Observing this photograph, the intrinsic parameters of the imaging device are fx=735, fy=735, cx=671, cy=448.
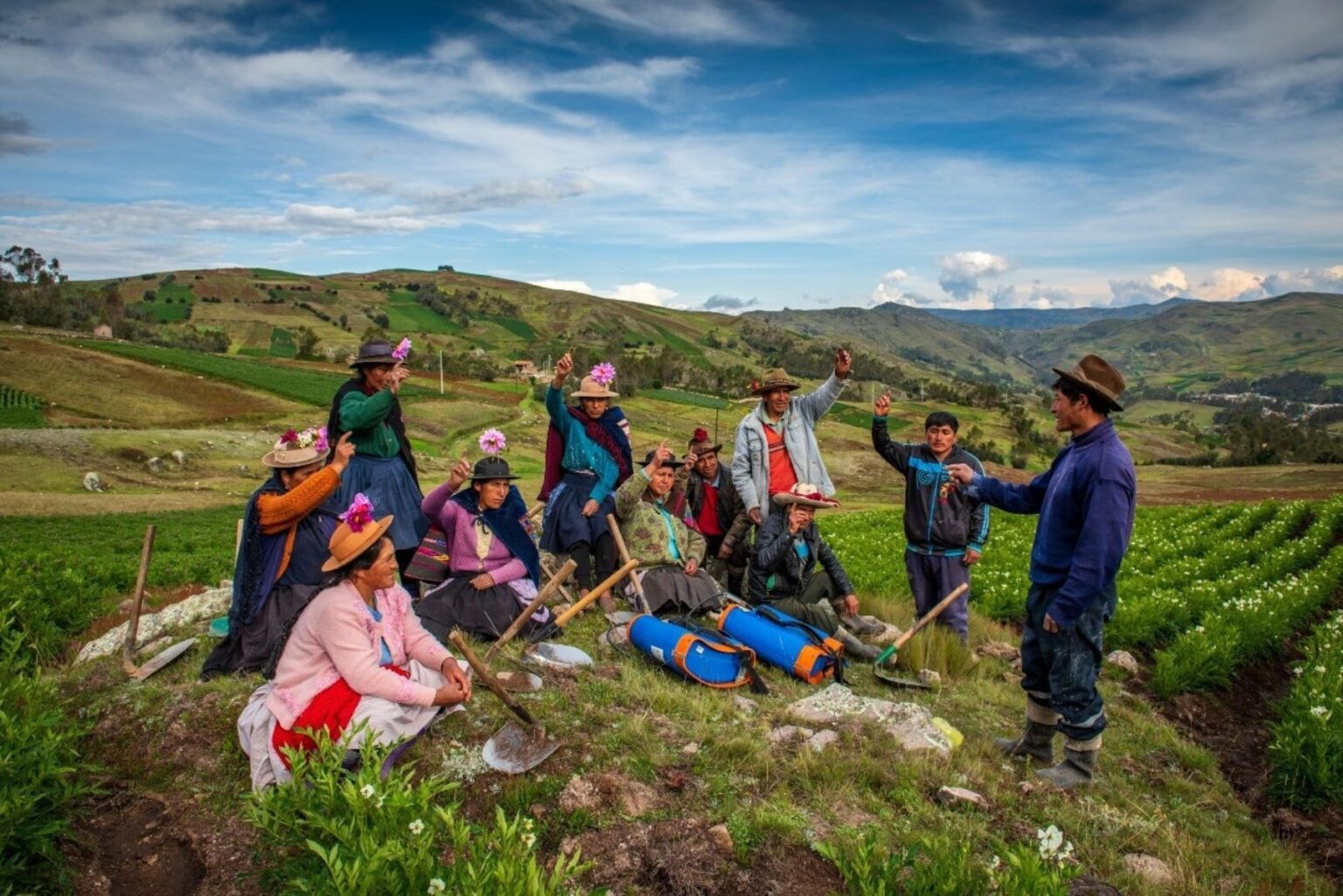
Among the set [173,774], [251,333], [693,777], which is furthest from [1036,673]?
[251,333]

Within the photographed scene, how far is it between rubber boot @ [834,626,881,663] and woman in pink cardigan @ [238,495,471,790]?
14.5 ft

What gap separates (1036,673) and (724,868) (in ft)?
9.40

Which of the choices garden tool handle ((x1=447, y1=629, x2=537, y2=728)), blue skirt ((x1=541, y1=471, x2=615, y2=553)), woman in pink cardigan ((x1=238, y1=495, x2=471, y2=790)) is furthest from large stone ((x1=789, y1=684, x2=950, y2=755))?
blue skirt ((x1=541, y1=471, x2=615, y2=553))

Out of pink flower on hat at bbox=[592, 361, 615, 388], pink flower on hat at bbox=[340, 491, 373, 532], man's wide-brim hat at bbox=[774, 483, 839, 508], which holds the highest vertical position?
pink flower on hat at bbox=[592, 361, 615, 388]

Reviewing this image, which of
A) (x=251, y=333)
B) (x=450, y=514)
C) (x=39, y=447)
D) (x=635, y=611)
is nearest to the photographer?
(x=450, y=514)

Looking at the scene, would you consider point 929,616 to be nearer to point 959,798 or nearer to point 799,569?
point 799,569

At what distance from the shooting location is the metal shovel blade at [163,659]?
20.2 ft

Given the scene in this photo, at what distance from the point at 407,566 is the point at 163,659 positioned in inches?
84.3

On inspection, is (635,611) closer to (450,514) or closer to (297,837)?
(450,514)

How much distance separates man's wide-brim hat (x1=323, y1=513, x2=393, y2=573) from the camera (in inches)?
166

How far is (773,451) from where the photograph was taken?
26.1 ft

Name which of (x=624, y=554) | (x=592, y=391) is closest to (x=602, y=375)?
(x=592, y=391)

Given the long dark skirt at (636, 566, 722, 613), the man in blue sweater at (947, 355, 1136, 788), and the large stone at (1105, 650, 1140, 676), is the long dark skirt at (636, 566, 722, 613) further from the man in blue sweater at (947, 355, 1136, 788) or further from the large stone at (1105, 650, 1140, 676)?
the large stone at (1105, 650, 1140, 676)

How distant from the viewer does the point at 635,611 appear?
7.93 m
